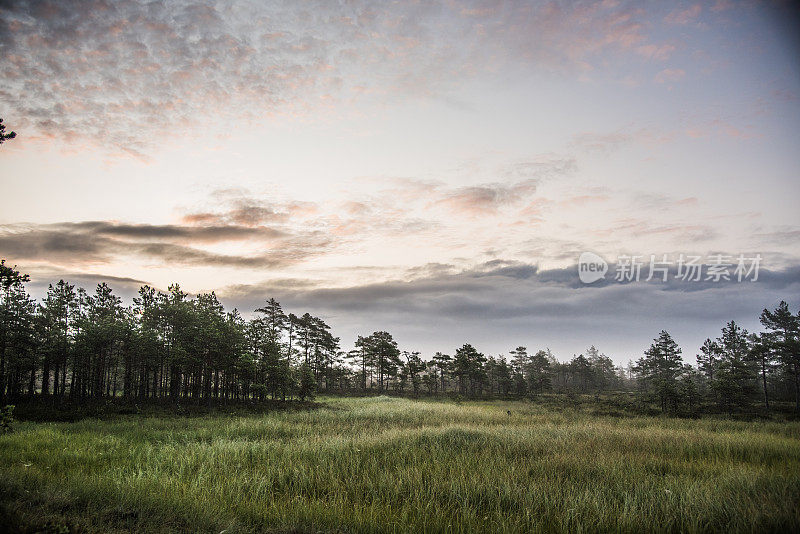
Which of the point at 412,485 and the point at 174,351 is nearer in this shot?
the point at 412,485

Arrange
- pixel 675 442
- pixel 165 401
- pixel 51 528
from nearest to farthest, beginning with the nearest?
pixel 51 528 < pixel 675 442 < pixel 165 401

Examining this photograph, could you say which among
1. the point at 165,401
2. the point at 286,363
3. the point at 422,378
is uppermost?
the point at 286,363

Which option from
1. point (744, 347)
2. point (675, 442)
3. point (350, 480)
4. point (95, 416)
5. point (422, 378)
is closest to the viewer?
point (350, 480)

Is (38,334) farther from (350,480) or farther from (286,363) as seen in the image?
(350,480)

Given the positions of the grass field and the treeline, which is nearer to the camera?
the grass field

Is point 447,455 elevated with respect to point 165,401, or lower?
elevated

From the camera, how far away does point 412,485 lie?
24.7 ft

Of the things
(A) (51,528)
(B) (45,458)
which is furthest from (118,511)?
(B) (45,458)

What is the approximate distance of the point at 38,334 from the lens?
3909 cm

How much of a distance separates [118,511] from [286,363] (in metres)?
31.0

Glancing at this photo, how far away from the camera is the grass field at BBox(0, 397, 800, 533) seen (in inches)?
211

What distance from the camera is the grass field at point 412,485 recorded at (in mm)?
5355

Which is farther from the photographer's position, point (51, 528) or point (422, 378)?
point (422, 378)

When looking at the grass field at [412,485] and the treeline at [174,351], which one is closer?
the grass field at [412,485]
